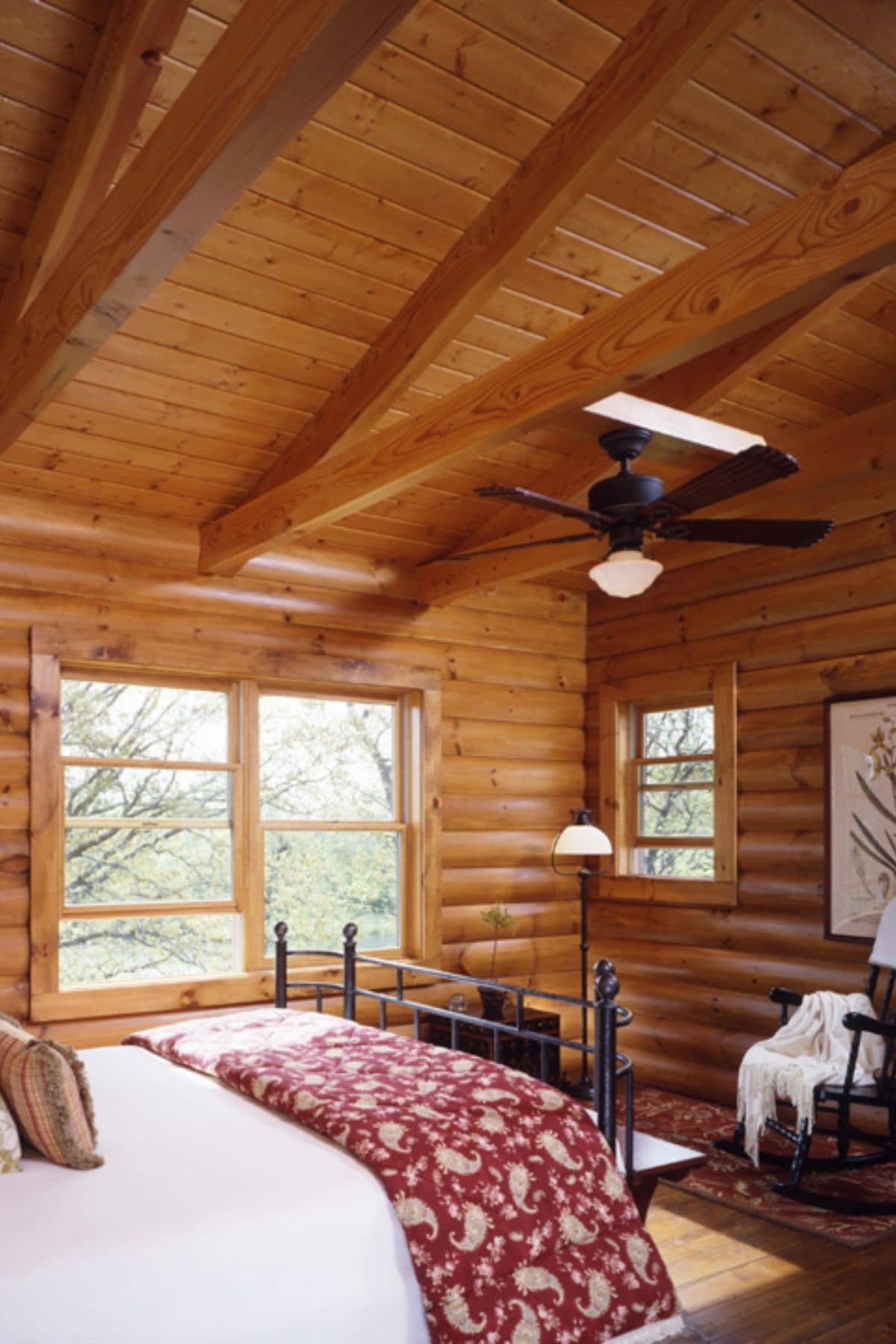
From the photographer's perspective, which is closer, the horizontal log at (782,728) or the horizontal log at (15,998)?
the horizontal log at (15,998)

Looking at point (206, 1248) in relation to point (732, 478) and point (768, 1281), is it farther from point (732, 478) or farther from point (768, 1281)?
point (732, 478)

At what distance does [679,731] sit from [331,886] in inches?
79.2

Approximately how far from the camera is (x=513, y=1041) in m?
5.06

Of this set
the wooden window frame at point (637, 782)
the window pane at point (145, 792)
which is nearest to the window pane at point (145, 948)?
the window pane at point (145, 792)

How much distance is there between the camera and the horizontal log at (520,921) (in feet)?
18.7

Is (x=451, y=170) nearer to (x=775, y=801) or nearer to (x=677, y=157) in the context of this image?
(x=677, y=157)

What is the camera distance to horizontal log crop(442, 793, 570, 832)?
5.79 metres

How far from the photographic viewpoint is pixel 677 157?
3.64 m

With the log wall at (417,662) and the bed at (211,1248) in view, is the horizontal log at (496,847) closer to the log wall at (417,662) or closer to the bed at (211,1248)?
the log wall at (417,662)

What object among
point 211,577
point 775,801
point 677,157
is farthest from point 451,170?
point 775,801

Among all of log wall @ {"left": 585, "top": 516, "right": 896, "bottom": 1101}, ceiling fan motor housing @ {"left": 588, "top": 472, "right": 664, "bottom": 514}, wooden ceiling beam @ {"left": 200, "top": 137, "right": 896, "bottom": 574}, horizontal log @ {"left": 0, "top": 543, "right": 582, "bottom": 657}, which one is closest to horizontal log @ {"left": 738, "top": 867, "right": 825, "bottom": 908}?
log wall @ {"left": 585, "top": 516, "right": 896, "bottom": 1101}

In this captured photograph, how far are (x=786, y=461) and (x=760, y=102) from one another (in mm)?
→ 1357

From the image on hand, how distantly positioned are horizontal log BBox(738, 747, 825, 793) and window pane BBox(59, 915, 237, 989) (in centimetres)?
254

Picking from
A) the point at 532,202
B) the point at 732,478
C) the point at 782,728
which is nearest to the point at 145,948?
the point at 782,728
